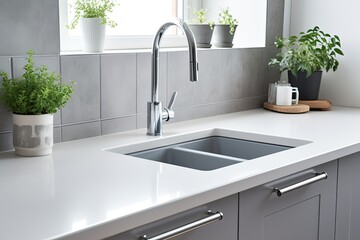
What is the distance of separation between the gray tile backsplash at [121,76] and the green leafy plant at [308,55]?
0.11 meters

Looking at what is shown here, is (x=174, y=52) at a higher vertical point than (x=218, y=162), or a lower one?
higher

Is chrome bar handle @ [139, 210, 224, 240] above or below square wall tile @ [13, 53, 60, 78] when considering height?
below

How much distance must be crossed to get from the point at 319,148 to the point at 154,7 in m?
1.23

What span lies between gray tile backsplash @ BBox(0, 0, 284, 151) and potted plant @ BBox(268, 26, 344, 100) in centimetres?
11

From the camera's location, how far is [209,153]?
2.02 meters

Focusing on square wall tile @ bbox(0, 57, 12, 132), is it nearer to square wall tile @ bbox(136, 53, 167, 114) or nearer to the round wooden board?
square wall tile @ bbox(136, 53, 167, 114)

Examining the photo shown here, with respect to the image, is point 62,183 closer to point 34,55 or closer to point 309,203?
point 34,55

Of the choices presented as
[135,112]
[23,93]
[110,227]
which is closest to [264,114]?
[135,112]

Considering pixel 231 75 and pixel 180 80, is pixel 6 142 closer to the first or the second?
pixel 180 80

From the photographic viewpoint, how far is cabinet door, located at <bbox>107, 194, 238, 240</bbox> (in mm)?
1342

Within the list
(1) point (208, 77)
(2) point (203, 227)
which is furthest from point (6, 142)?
(1) point (208, 77)

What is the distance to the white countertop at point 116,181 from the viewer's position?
4.03 feet

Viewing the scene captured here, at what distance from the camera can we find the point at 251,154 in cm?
225

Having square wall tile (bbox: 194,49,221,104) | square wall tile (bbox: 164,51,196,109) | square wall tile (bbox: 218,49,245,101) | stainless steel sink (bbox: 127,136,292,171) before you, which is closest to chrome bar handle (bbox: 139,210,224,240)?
stainless steel sink (bbox: 127,136,292,171)
